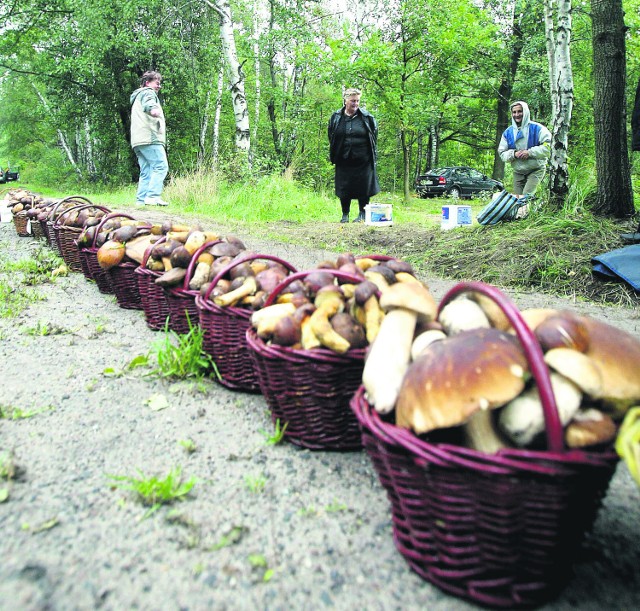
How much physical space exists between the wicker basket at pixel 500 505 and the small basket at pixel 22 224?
8.26 metres

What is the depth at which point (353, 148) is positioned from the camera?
888 cm

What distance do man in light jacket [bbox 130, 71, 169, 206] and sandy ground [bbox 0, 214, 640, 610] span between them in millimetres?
7125

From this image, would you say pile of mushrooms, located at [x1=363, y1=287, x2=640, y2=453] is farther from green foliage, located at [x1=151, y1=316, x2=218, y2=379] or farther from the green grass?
the green grass

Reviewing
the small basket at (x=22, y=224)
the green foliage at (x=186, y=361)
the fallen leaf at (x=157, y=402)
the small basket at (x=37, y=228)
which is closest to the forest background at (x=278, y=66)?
the small basket at (x=22, y=224)

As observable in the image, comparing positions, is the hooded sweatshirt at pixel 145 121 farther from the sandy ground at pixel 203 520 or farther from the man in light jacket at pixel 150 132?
the sandy ground at pixel 203 520

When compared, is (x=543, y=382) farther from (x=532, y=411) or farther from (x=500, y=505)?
(x=500, y=505)

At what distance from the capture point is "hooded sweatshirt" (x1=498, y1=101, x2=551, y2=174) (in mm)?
7938

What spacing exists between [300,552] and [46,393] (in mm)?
1723

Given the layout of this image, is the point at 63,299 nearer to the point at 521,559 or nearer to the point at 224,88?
the point at 521,559

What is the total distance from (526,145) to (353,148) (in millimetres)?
2854

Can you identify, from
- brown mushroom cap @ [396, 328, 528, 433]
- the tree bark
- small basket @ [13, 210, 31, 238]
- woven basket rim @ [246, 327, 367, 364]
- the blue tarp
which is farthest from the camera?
small basket @ [13, 210, 31, 238]

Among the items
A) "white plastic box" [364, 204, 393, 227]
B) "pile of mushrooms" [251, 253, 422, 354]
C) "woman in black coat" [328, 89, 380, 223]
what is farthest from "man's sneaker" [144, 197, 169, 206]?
"pile of mushrooms" [251, 253, 422, 354]

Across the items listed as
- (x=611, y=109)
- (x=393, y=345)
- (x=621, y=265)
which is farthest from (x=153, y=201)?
(x=393, y=345)


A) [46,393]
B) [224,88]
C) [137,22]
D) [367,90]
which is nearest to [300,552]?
[46,393]
